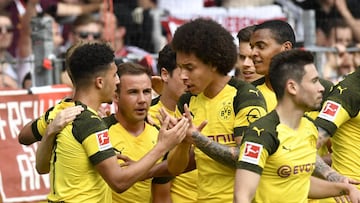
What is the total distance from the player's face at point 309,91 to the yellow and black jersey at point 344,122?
3.91ft

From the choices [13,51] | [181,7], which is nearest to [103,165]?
[13,51]

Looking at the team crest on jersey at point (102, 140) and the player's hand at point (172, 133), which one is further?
the team crest on jersey at point (102, 140)

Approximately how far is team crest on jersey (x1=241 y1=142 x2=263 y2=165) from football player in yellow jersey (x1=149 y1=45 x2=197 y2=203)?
1.94 meters

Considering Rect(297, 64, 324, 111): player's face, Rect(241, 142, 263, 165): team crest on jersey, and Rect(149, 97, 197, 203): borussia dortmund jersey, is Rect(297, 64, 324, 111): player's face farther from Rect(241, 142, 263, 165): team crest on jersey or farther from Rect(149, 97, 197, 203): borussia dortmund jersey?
Rect(149, 97, 197, 203): borussia dortmund jersey

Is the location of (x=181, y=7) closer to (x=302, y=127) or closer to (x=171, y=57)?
(x=171, y=57)

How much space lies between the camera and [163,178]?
29.8ft

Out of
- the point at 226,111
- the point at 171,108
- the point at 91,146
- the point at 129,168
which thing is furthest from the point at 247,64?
the point at 91,146

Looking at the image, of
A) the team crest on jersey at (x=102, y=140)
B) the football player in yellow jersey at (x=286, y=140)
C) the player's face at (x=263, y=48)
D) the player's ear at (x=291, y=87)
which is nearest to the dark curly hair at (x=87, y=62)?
the team crest on jersey at (x=102, y=140)

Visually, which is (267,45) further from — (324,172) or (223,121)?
(324,172)

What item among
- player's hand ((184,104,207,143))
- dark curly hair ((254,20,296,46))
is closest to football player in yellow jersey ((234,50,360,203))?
player's hand ((184,104,207,143))

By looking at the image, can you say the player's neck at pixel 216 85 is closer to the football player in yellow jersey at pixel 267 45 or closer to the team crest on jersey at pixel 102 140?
the football player in yellow jersey at pixel 267 45

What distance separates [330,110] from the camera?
28.5ft

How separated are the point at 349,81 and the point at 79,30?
6290 millimetres

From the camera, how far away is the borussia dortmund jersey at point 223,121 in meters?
7.78
